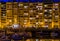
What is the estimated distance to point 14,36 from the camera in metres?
5.95

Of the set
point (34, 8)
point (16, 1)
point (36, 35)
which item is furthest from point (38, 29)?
point (16, 1)

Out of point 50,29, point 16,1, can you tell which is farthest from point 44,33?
point 16,1

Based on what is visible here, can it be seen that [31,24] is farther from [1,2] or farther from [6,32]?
[1,2]

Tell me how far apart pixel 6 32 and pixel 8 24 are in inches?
11.7

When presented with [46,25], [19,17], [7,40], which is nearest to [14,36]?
[7,40]

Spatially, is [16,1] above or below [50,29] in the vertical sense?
above

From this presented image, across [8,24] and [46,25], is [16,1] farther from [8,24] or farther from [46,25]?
[46,25]

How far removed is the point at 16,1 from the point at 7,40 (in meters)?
1.30

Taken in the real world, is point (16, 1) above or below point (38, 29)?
above

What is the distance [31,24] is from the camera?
6211mm

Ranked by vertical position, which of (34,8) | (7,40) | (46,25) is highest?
(34,8)

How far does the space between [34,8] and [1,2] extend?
110 cm

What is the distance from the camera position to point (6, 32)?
606 centimetres

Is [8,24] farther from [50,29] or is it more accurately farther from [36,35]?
[50,29]
